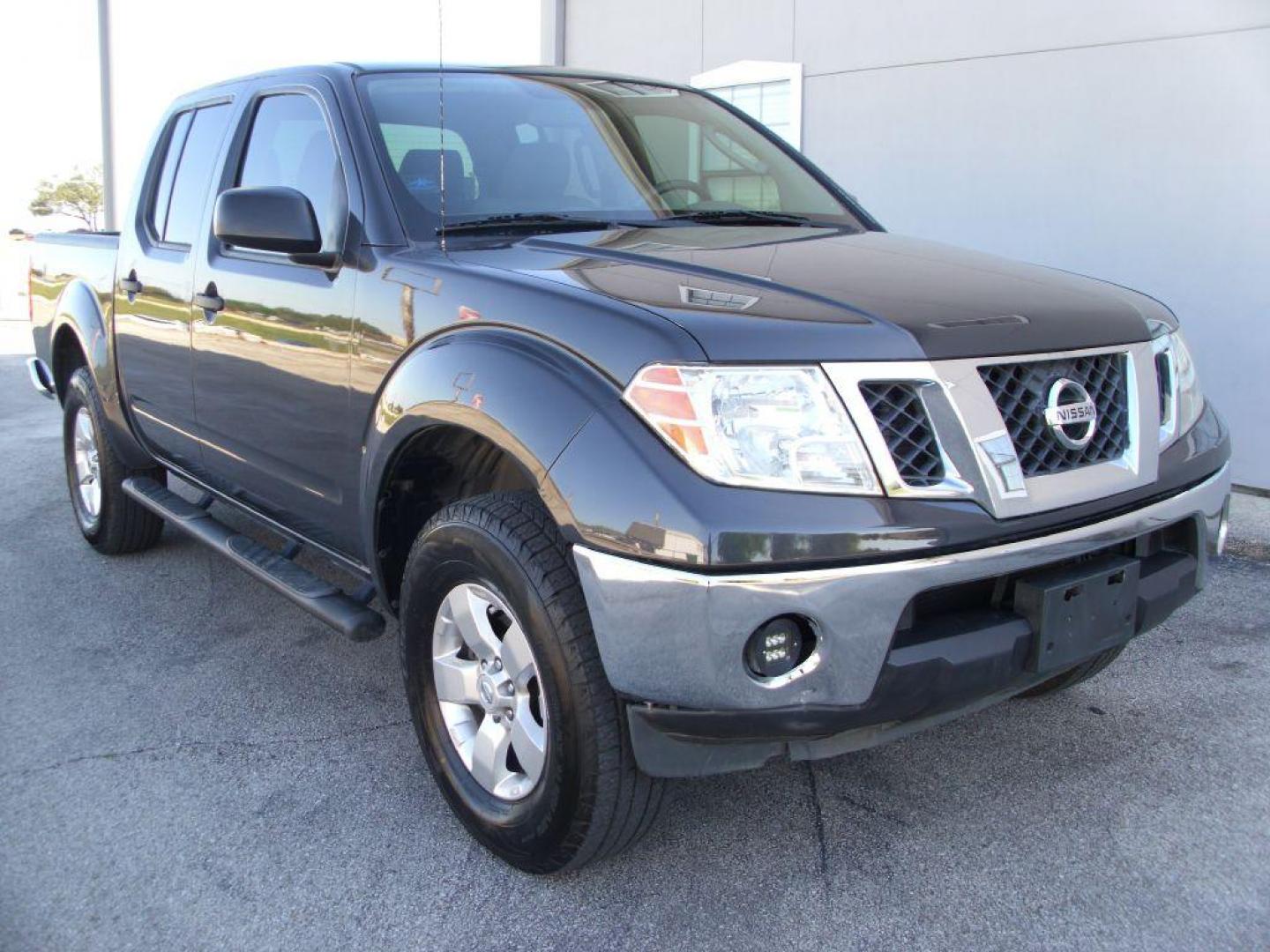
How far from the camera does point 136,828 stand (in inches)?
108

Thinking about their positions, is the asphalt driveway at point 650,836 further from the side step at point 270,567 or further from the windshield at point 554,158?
the windshield at point 554,158

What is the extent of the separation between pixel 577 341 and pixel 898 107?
5.51 metres

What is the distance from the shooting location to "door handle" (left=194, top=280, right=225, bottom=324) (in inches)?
139

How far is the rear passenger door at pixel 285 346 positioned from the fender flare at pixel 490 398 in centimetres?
21

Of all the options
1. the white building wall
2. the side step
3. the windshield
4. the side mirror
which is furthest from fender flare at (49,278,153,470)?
the white building wall

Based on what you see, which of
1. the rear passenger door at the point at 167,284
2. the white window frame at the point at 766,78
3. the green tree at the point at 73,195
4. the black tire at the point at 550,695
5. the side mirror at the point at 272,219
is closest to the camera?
the black tire at the point at 550,695

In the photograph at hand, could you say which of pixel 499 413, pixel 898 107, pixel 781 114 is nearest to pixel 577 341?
pixel 499 413

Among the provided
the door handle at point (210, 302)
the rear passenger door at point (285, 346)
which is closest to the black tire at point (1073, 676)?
the rear passenger door at point (285, 346)

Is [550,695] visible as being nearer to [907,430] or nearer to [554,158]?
[907,430]

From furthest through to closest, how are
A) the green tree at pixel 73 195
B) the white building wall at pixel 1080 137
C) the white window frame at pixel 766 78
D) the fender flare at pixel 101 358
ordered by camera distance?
the green tree at pixel 73 195 → the white window frame at pixel 766 78 → the white building wall at pixel 1080 137 → the fender flare at pixel 101 358

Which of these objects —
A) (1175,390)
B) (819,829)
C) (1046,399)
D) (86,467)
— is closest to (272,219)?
(1046,399)

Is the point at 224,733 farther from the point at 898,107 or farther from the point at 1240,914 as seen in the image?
the point at 898,107

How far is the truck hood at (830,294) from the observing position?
6.93 feet

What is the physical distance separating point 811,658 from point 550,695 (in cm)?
54
